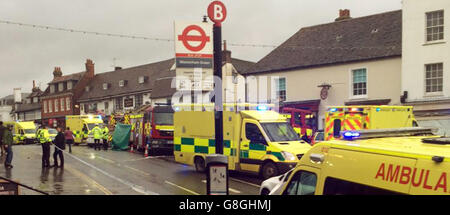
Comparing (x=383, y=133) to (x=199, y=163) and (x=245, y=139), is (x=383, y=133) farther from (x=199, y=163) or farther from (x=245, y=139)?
(x=199, y=163)

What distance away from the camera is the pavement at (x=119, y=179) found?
11.8 metres

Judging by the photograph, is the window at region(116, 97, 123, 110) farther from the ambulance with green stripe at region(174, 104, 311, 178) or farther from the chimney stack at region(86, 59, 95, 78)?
the ambulance with green stripe at region(174, 104, 311, 178)

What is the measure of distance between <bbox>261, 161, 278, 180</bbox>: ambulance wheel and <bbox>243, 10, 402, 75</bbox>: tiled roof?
50.2ft

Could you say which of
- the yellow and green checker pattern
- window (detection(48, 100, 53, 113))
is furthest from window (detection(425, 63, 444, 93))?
window (detection(48, 100, 53, 113))

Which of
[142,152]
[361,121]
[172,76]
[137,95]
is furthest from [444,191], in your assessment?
[137,95]

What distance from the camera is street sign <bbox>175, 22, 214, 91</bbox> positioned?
22.9 ft

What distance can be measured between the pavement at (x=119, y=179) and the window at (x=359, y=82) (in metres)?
13.7

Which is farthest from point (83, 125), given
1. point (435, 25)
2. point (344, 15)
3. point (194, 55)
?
point (194, 55)

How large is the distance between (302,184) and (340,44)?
25.5 meters

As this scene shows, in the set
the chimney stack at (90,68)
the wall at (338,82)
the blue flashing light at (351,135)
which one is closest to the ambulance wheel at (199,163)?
the blue flashing light at (351,135)

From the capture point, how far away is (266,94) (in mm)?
32094

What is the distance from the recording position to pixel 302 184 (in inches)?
193

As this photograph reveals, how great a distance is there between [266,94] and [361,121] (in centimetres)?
1668
